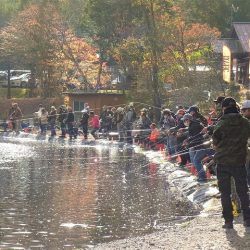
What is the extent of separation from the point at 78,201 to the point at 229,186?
18.5ft

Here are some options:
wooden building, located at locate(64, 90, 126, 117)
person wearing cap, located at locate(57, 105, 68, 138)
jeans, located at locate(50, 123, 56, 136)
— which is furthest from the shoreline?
wooden building, located at locate(64, 90, 126, 117)

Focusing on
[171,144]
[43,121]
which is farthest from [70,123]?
[171,144]

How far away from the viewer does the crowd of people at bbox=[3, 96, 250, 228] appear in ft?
39.2

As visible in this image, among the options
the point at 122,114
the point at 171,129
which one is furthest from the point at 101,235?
the point at 122,114

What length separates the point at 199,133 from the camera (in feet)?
63.2

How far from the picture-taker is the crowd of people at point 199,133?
11961mm

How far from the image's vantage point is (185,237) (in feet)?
38.2

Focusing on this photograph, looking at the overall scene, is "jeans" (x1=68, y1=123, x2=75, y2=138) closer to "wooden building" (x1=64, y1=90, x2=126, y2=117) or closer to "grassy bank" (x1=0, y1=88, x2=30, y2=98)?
"wooden building" (x1=64, y1=90, x2=126, y2=117)

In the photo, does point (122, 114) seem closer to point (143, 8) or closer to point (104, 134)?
point (104, 134)

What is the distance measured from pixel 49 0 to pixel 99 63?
6208 mm

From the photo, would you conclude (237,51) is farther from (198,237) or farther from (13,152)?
(198,237)

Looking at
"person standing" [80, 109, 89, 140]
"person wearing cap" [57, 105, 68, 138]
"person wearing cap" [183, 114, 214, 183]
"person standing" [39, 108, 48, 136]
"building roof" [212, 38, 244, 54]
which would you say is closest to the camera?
"person wearing cap" [183, 114, 214, 183]

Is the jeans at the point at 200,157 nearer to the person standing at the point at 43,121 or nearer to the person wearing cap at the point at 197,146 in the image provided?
the person wearing cap at the point at 197,146

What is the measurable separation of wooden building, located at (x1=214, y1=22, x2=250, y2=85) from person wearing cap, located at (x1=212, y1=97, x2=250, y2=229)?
4205 cm
